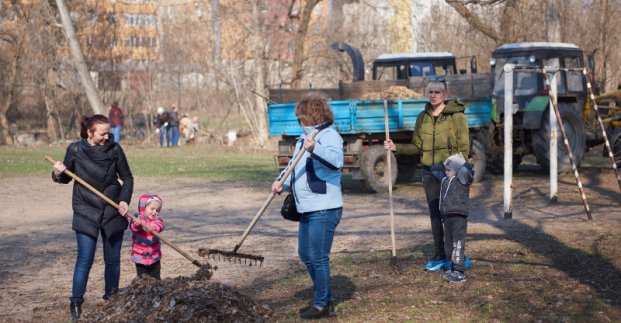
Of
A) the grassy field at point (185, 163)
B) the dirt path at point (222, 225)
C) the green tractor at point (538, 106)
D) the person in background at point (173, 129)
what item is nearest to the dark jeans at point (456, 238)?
the dirt path at point (222, 225)

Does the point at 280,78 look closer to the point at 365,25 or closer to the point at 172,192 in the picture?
the point at 365,25

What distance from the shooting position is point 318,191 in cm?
663

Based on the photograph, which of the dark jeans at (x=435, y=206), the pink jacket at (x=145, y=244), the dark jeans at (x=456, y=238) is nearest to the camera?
the pink jacket at (x=145, y=244)

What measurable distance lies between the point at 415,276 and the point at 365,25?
34911 mm

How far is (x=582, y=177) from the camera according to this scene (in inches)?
723

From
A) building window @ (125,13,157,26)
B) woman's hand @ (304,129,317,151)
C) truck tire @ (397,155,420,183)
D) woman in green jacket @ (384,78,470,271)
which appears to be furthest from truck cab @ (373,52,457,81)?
building window @ (125,13,157,26)

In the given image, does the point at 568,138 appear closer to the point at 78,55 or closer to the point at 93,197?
the point at 93,197

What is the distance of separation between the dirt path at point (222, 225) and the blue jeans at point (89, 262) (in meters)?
0.30

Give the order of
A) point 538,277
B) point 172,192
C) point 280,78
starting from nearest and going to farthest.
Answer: point 538,277
point 172,192
point 280,78

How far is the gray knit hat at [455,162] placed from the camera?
26.5ft

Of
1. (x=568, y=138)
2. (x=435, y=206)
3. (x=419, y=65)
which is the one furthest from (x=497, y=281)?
(x=419, y=65)

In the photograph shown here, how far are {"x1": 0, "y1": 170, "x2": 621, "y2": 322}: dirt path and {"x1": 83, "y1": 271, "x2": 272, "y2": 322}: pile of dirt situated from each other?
1.01 metres

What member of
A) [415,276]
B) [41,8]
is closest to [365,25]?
[41,8]

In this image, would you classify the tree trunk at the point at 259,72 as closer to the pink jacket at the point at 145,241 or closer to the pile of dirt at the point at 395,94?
the pile of dirt at the point at 395,94
